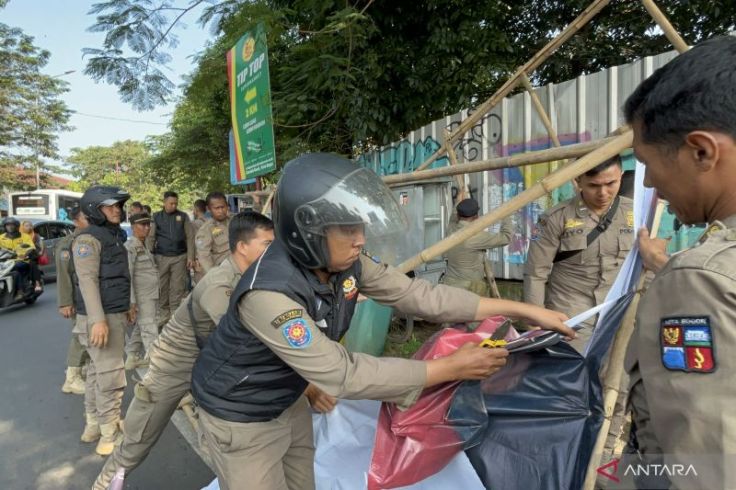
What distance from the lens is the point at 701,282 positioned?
70 cm

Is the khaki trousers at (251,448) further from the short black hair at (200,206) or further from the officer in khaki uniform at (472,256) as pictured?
the short black hair at (200,206)

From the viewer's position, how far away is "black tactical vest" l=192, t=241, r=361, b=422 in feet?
4.94

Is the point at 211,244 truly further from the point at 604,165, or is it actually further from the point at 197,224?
the point at 604,165

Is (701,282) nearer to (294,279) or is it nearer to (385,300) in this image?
(294,279)

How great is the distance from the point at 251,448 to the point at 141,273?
3.64 meters

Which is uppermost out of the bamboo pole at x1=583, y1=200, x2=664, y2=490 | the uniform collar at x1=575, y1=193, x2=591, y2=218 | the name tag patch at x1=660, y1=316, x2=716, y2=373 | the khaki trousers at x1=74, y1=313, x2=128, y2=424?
the uniform collar at x1=575, y1=193, x2=591, y2=218

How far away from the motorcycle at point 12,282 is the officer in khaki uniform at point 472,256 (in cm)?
757

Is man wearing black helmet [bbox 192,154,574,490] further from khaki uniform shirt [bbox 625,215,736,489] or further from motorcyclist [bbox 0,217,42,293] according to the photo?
motorcyclist [bbox 0,217,42,293]

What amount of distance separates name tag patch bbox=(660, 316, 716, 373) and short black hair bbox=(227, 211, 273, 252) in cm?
217

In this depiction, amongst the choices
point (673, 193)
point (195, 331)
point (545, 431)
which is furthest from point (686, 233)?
point (195, 331)

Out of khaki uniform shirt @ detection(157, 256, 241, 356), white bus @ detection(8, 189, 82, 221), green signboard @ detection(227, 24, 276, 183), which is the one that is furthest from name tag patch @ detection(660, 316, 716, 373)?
white bus @ detection(8, 189, 82, 221)

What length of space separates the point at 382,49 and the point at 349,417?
566 centimetres

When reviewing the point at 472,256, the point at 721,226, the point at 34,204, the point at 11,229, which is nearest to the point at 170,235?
the point at 472,256

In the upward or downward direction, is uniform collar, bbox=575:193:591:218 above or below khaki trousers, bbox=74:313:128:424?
above
